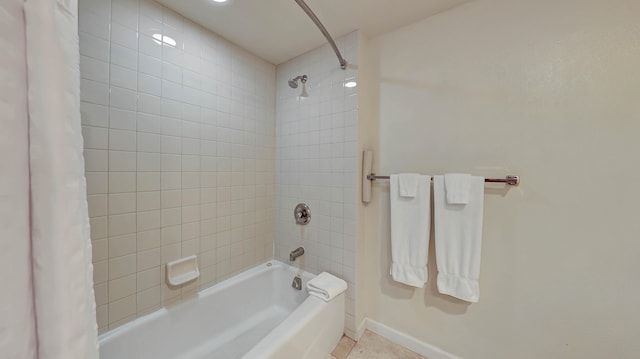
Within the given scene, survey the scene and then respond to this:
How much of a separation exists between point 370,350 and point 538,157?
5.20 feet

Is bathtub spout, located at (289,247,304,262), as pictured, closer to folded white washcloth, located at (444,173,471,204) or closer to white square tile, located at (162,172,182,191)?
white square tile, located at (162,172,182,191)

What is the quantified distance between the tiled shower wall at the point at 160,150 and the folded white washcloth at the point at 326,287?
68 centimetres

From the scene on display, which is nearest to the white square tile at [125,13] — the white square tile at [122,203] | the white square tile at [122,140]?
the white square tile at [122,140]

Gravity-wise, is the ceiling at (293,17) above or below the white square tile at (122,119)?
above

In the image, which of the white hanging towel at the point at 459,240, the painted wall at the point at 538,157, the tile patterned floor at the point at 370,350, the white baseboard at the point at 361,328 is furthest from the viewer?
the white baseboard at the point at 361,328

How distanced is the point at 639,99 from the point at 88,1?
2.62 m

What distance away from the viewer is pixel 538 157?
1133 millimetres

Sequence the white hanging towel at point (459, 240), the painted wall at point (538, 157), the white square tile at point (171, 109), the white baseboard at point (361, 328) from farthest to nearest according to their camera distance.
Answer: the white baseboard at point (361, 328), the white square tile at point (171, 109), the white hanging towel at point (459, 240), the painted wall at point (538, 157)

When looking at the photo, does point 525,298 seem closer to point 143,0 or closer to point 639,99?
point 639,99

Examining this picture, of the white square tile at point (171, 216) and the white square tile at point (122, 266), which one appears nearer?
the white square tile at point (122, 266)

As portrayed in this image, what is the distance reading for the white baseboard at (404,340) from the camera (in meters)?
1.39

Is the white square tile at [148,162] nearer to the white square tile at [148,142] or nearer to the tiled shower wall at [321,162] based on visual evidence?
the white square tile at [148,142]

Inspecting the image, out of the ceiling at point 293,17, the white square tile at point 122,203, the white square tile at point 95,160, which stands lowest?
the white square tile at point 122,203

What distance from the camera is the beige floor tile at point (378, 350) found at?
1435 millimetres
